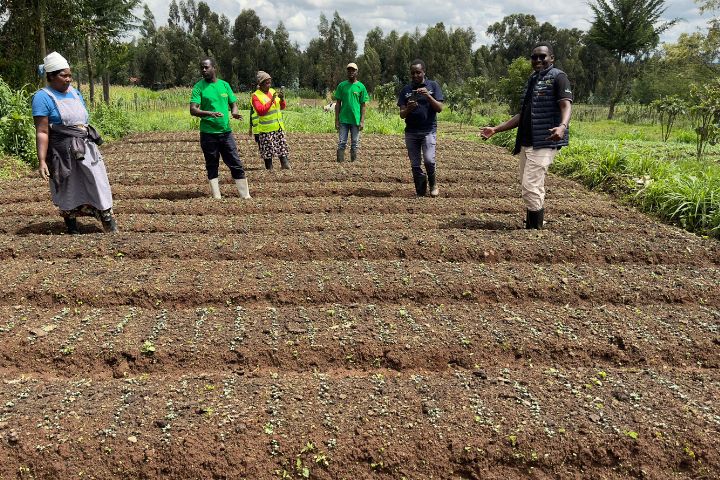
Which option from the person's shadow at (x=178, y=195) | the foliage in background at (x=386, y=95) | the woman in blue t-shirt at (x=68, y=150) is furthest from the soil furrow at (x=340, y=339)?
the foliage in background at (x=386, y=95)

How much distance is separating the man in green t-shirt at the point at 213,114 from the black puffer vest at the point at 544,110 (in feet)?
10.8

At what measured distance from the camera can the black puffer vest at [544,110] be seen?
185 inches

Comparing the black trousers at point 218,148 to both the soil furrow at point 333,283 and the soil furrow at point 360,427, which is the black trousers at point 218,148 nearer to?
the soil furrow at point 333,283

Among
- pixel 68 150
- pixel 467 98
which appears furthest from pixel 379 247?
pixel 467 98

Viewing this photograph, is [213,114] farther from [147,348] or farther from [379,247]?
[147,348]

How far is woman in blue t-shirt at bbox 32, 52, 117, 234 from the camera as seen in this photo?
444cm

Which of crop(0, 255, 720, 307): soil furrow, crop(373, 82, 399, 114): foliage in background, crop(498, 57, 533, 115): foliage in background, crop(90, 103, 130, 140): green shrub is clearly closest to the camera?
crop(0, 255, 720, 307): soil furrow

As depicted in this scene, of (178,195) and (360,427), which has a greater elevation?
(178,195)

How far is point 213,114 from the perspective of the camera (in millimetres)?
5734

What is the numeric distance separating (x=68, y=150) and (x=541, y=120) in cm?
435

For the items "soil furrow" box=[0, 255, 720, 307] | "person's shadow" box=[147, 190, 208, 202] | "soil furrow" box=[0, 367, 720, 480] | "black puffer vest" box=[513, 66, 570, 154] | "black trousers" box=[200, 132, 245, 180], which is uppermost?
"black puffer vest" box=[513, 66, 570, 154]

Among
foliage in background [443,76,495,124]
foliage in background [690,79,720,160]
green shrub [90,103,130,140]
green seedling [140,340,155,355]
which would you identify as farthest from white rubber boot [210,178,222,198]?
foliage in background [443,76,495,124]

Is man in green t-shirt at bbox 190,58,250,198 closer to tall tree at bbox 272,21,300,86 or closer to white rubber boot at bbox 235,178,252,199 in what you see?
white rubber boot at bbox 235,178,252,199

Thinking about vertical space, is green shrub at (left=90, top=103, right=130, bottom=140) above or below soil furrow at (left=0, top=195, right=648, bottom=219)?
above
